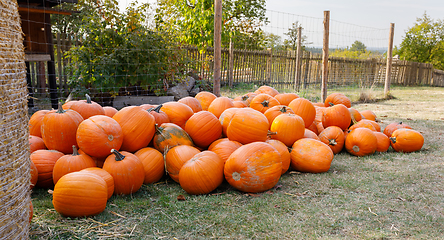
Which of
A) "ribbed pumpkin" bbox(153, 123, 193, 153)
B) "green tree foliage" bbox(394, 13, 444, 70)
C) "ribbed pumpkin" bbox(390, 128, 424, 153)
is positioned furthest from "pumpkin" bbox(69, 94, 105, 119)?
"green tree foliage" bbox(394, 13, 444, 70)

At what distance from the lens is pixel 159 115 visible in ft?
10.9

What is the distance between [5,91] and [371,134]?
3713 mm

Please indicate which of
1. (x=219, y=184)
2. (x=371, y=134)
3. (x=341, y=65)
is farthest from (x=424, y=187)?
(x=341, y=65)

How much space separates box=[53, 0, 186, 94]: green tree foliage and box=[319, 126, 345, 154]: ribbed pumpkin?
11.8 feet

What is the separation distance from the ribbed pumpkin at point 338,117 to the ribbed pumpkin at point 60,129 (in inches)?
118

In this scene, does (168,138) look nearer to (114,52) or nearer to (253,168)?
(253,168)

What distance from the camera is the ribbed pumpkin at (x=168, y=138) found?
A: 3039mm

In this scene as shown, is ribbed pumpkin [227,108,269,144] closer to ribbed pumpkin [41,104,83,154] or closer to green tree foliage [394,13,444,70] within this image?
ribbed pumpkin [41,104,83,154]

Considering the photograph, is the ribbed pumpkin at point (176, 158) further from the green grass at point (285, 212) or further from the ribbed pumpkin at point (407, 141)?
the ribbed pumpkin at point (407, 141)

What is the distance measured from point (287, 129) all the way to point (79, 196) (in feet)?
6.93

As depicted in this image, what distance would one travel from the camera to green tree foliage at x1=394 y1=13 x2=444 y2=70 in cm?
2312

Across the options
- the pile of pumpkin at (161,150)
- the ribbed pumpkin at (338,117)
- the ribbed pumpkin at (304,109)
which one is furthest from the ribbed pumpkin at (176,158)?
the ribbed pumpkin at (338,117)

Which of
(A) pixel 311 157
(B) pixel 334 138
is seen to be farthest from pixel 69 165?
(B) pixel 334 138

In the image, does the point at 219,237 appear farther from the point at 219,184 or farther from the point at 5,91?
the point at 5,91
